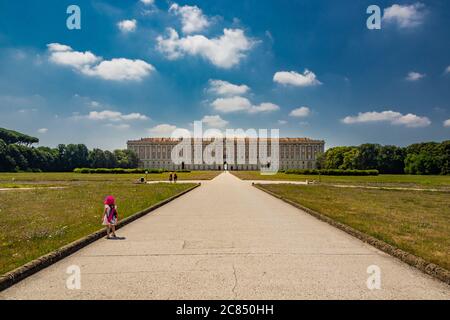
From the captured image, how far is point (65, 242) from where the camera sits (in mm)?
7309

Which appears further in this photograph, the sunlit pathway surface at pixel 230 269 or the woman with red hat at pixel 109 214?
the woman with red hat at pixel 109 214

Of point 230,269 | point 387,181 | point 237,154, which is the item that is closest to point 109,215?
point 230,269

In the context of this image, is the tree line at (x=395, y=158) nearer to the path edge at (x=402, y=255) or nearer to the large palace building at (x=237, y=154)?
the large palace building at (x=237, y=154)

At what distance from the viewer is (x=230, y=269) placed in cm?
563

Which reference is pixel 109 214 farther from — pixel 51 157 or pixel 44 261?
pixel 51 157

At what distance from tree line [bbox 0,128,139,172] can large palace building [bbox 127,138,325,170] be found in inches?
1176

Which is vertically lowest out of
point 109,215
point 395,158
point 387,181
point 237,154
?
point 387,181

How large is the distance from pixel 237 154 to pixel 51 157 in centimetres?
7954

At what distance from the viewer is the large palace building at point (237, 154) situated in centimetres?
15150

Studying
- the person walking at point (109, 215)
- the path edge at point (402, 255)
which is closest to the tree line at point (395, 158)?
the path edge at point (402, 255)

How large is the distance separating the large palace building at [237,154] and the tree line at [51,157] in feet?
98.0

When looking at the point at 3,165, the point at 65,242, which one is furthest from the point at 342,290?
the point at 3,165

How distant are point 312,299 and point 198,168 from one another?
484 feet
